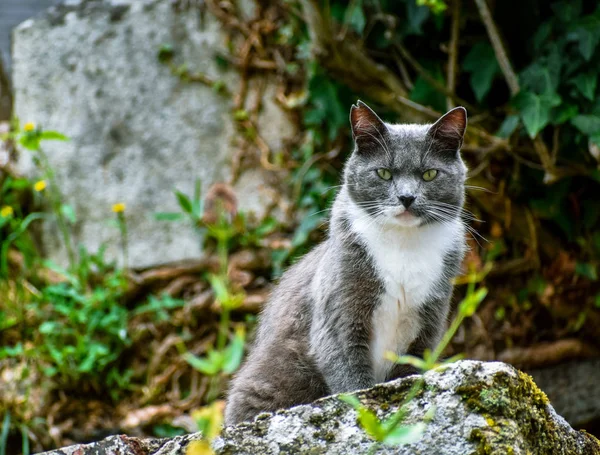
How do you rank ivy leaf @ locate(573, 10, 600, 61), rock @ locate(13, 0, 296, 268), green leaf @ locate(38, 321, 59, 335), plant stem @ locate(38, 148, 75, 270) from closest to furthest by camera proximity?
ivy leaf @ locate(573, 10, 600, 61) < green leaf @ locate(38, 321, 59, 335) < plant stem @ locate(38, 148, 75, 270) < rock @ locate(13, 0, 296, 268)

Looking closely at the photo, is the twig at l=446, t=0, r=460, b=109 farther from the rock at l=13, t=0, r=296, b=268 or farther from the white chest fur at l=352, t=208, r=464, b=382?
the white chest fur at l=352, t=208, r=464, b=382

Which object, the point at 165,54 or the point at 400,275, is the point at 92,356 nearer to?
the point at 165,54

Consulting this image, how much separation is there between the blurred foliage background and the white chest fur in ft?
4.29

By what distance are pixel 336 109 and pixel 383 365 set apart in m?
2.33

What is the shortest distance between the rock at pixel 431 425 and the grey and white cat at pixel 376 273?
71cm

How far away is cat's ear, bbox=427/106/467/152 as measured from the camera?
2.79 m

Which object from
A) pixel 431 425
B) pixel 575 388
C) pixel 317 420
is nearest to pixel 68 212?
pixel 575 388

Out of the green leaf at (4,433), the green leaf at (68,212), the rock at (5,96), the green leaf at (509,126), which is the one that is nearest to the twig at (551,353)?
the green leaf at (509,126)

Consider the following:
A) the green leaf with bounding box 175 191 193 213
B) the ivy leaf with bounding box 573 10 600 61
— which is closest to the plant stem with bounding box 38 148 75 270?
the green leaf with bounding box 175 191 193 213

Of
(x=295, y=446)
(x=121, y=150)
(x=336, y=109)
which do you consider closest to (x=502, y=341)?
(x=336, y=109)

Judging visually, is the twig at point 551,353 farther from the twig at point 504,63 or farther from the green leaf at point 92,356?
the green leaf at point 92,356

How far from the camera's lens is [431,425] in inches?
72.2

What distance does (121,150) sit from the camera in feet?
18.1

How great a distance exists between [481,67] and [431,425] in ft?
9.46
